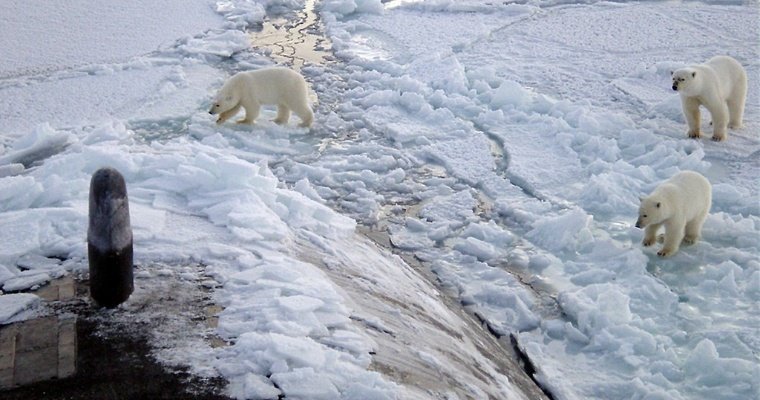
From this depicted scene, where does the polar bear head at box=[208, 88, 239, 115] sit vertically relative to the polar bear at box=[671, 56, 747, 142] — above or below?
below

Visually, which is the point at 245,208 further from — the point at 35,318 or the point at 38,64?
the point at 38,64

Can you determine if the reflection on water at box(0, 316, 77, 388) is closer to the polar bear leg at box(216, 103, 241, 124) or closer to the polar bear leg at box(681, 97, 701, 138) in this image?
the polar bear leg at box(216, 103, 241, 124)

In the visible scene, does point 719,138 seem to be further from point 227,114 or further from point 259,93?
point 227,114

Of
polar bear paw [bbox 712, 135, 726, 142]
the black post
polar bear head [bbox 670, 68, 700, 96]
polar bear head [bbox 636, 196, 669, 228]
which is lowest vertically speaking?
polar bear paw [bbox 712, 135, 726, 142]

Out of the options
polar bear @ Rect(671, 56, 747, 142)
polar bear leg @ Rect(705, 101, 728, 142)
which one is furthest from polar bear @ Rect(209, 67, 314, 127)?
polar bear leg @ Rect(705, 101, 728, 142)

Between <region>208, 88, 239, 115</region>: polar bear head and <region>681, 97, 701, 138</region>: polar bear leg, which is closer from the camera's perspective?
<region>208, 88, 239, 115</region>: polar bear head

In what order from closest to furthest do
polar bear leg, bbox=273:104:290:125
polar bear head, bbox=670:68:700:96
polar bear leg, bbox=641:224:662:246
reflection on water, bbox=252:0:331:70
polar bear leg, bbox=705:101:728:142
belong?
polar bear leg, bbox=641:224:662:246 < polar bear head, bbox=670:68:700:96 < polar bear leg, bbox=705:101:728:142 < polar bear leg, bbox=273:104:290:125 < reflection on water, bbox=252:0:331:70

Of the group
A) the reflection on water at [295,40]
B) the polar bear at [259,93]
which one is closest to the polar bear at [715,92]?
the polar bear at [259,93]
